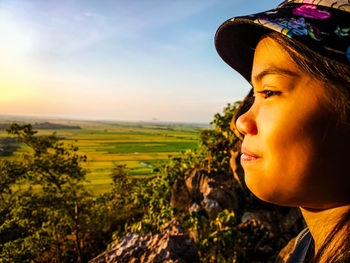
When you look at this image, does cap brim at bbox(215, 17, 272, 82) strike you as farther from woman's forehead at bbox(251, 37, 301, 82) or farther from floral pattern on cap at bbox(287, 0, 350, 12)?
floral pattern on cap at bbox(287, 0, 350, 12)

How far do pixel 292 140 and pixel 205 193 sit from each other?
5630mm

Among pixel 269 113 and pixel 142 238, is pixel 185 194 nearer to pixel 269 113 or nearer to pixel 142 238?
pixel 142 238

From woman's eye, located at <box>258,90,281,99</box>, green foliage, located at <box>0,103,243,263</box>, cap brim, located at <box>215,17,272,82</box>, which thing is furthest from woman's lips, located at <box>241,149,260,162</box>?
green foliage, located at <box>0,103,243,263</box>

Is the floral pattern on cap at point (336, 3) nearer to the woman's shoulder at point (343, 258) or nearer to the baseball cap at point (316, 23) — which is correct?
the baseball cap at point (316, 23)

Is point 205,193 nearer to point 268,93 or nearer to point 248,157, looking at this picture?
point 248,157

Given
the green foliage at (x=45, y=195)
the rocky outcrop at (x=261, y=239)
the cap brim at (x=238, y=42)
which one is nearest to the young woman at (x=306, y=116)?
the cap brim at (x=238, y=42)

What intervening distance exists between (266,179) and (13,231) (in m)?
7.07

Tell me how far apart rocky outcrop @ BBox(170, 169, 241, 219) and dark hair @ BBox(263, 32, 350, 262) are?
16.7ft

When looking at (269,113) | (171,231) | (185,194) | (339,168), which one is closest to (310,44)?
(269,113)

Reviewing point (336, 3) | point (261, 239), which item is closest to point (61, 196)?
point (261, 239)

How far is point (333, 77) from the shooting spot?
64 cm

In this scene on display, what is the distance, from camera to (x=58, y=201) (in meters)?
7.32

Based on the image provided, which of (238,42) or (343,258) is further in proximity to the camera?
(238,42)

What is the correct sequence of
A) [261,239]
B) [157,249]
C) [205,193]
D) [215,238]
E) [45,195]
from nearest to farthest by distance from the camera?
1. [157,249]
2. [215,238]
3. [261,239]
4. [205,193]
5. [45,195]
